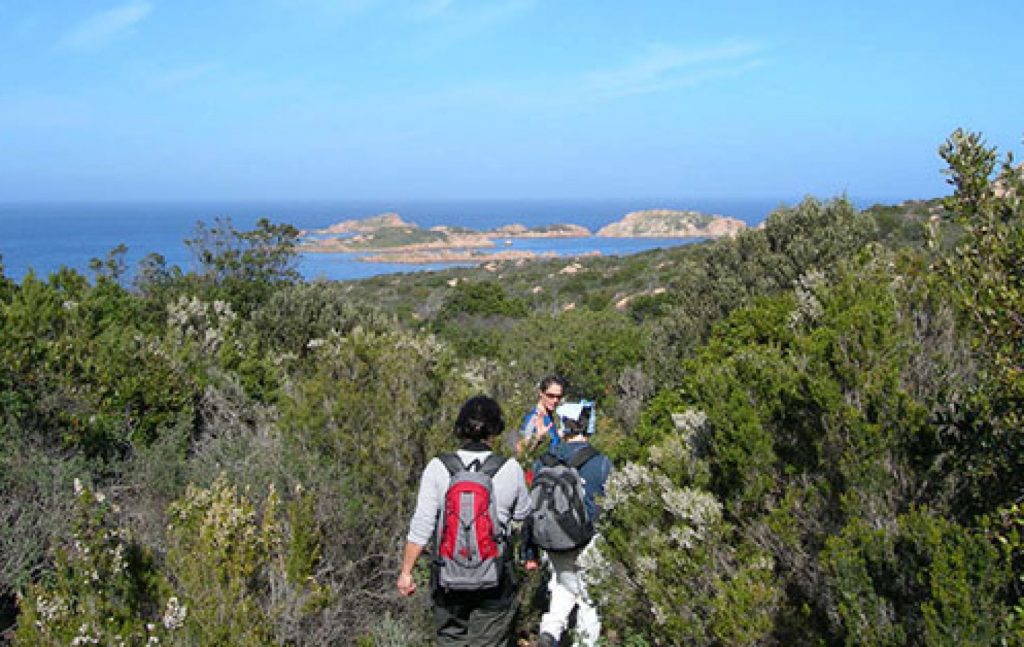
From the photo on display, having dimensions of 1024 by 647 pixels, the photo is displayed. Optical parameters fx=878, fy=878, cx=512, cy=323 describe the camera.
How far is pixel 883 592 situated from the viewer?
324 cm

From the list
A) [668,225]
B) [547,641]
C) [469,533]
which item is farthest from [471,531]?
[668,225]

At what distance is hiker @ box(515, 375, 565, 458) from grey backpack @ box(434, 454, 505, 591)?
1543 mm

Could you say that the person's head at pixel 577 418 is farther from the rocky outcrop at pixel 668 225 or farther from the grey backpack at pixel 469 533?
the rocky outcrop at pixel 668 225

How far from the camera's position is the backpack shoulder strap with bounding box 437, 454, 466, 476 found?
13.2ft

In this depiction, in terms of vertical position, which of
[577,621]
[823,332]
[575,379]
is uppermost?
[823,332]

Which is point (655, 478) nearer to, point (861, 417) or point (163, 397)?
point (861, 417)

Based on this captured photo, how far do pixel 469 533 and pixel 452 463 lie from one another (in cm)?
33

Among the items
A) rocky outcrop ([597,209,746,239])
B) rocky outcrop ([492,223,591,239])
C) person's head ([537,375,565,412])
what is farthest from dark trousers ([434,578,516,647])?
rocky outcrop ([492,223,591,239])

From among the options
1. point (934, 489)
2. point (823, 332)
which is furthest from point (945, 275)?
point (934, 489)

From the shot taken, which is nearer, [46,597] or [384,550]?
[46,597]

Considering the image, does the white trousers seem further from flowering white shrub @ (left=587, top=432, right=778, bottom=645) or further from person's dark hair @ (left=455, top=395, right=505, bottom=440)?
person's dark hair @ (left=455, top=395, right=505, bottom=440)

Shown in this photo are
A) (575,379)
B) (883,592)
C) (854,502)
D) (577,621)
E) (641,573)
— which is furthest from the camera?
(575,379)

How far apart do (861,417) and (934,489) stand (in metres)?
0.40

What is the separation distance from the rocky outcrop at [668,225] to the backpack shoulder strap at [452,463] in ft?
490
